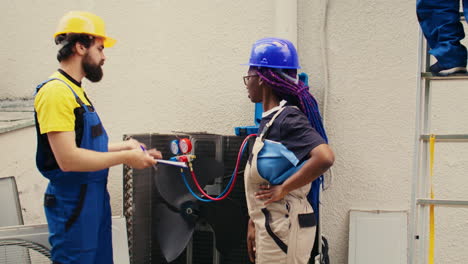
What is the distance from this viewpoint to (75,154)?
213 centimetres

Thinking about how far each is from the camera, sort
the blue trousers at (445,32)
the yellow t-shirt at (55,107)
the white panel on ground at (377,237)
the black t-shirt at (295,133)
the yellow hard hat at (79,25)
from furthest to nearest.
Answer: the white panel on ground at (377,237), the yellow hard hat at (79,25), the black t-shirt at (295,133), the yellow t-shirt at (55,107), the blue trousers at (445,32)

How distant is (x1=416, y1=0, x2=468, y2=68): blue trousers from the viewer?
1.97 metres

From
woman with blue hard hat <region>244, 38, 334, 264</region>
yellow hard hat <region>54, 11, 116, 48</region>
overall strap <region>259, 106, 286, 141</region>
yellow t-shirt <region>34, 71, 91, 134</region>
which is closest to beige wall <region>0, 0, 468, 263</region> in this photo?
woman with blue hard hat <region>244, 38, 334, 264</region>

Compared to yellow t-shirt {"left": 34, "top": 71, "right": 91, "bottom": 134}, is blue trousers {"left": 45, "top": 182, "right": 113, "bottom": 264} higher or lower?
lower

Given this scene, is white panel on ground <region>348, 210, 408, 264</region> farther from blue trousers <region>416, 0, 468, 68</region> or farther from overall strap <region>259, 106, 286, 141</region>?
blue trousers <region>416, 0, 468, 68</region>

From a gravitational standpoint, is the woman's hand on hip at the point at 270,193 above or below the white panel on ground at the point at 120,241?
above

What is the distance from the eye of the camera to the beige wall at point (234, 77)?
347cm

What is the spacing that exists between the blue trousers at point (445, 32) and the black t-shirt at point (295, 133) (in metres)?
0.65

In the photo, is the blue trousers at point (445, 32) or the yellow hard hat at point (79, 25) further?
the yellow hard hat at point (79, 25)

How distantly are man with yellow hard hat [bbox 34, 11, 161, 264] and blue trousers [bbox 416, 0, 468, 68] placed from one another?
1432 millimetres

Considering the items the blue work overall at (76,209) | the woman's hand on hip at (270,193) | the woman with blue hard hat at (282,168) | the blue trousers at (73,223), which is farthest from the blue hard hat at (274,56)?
the blue trousers at (73,223)

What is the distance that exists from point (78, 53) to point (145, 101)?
1.48 meters

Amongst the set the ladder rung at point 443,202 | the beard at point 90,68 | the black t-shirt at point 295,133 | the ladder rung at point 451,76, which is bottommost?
the ladder rung at point 443,202

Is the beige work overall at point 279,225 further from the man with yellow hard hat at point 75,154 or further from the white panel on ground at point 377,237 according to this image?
the white panel on ground at point 377,237
